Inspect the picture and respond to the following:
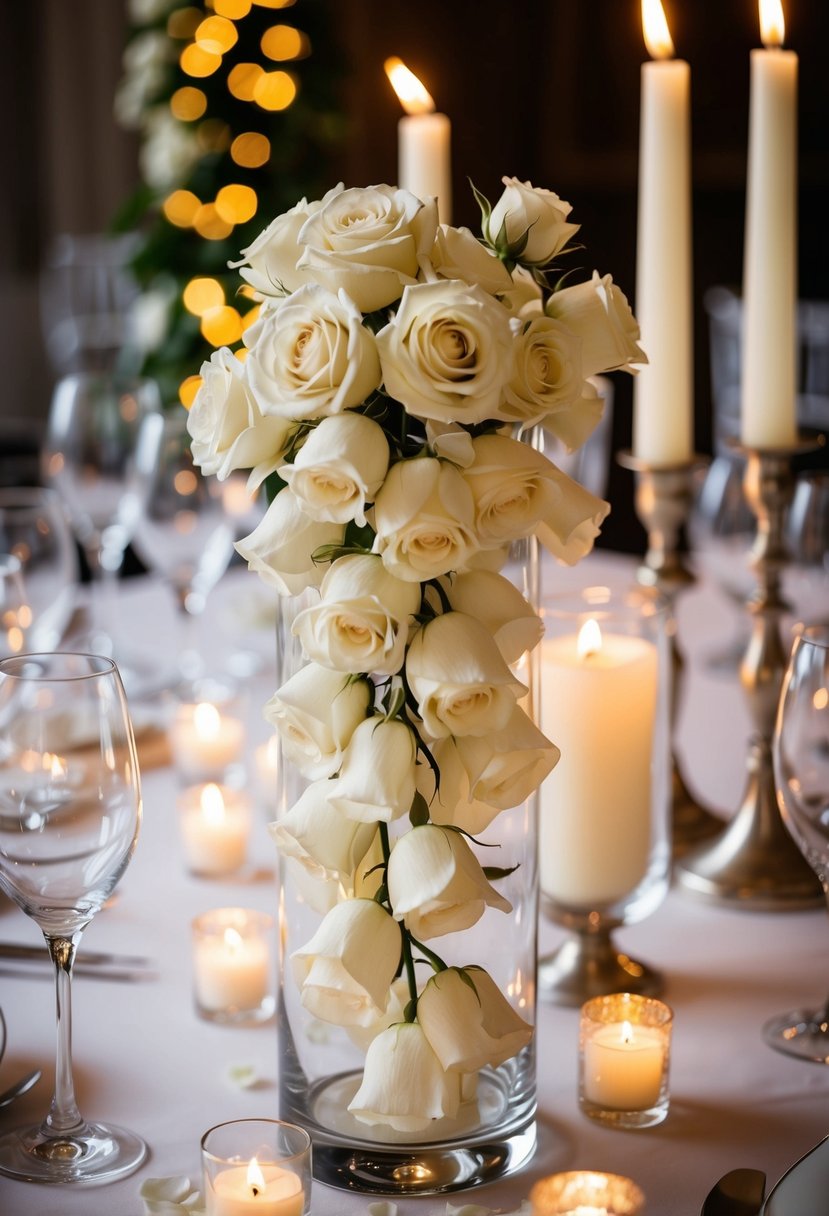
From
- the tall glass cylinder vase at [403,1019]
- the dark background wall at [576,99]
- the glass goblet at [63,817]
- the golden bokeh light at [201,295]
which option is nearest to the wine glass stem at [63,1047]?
the glass goblet at [63,817]

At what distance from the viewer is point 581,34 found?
4.52 metres

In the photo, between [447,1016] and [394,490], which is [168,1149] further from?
[394,490]

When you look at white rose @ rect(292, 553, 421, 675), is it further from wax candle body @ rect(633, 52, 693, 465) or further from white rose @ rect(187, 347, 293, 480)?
wax candle body @ rect(633, 52, 693, 465)

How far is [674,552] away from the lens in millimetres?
1241

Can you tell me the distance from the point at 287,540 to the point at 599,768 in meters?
0.36

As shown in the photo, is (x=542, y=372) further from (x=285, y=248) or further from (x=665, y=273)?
(x=665, y=273)

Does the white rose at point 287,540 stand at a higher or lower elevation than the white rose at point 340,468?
lower

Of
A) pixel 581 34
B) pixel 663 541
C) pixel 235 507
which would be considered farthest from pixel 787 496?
pixel 581 34

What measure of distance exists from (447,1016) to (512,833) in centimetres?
11

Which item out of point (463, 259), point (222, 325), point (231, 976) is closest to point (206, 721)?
point (231, 976)

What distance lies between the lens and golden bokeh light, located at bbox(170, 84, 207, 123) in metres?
3.08

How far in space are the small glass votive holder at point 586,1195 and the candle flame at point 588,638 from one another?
33 centimetres

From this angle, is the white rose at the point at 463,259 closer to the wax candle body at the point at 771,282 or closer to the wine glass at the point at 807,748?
the wine glass at the point at 807,748

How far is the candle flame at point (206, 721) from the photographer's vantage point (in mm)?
1277
